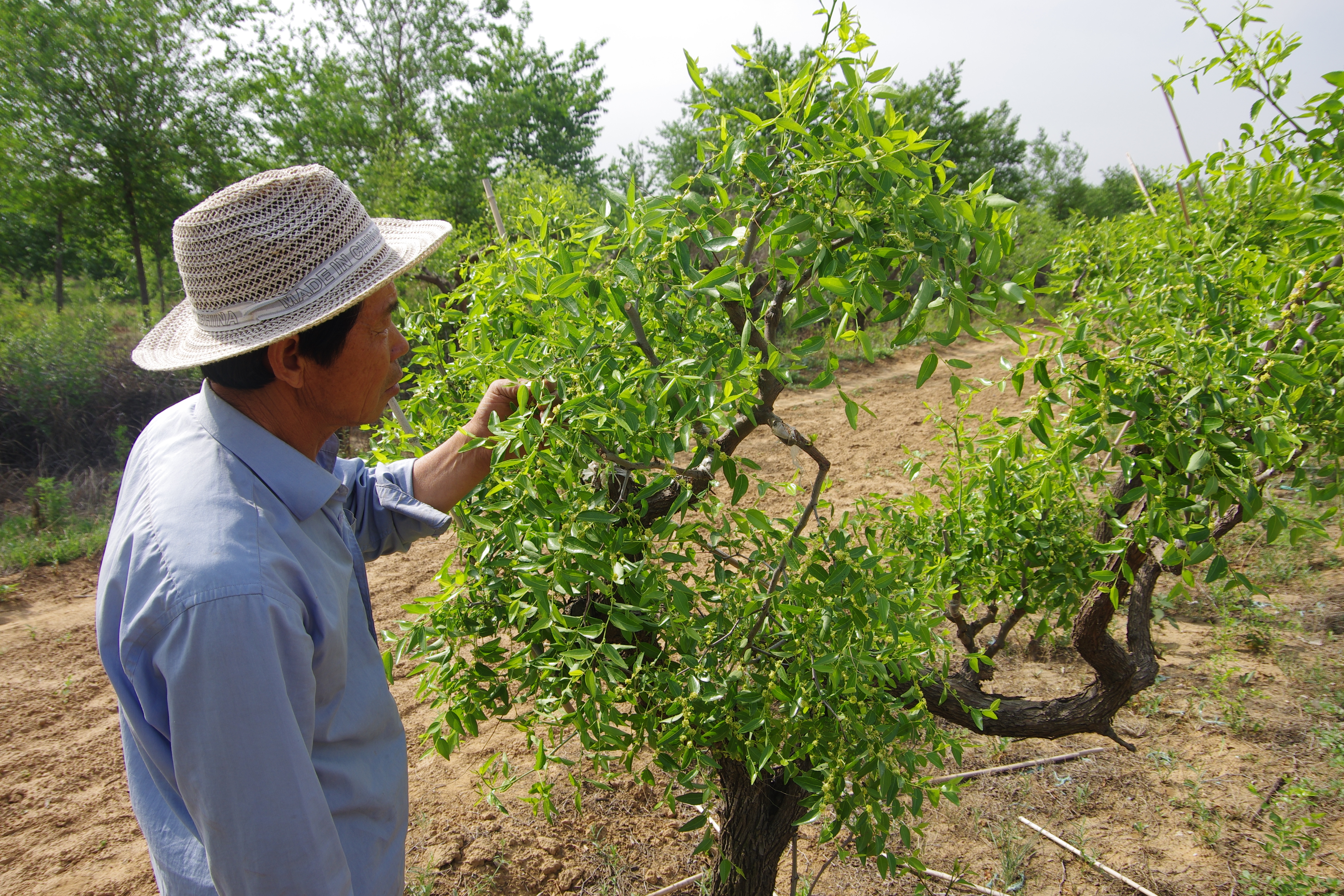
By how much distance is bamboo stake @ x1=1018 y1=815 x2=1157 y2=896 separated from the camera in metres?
2.73

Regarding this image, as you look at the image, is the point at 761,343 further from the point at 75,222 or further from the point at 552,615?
the point at 75,222

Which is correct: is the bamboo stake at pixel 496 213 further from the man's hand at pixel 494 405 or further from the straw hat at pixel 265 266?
the straw hat at pixel 265 266

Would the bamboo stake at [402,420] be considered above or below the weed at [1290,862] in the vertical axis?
above

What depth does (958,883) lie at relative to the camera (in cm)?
275

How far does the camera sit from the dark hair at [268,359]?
1241 millimetres

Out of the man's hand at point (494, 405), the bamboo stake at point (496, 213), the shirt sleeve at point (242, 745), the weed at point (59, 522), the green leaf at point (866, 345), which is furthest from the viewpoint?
the weed at point (59, 522)

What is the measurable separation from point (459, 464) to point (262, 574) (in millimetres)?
774

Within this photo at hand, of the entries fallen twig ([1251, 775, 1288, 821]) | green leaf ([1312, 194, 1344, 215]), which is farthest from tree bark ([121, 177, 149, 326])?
fallen twig ([1251, 775, 1288, 821])

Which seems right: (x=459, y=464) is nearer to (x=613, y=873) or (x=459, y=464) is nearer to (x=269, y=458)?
(x=269, y=458)

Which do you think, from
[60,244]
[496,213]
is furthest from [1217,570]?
[60,244]

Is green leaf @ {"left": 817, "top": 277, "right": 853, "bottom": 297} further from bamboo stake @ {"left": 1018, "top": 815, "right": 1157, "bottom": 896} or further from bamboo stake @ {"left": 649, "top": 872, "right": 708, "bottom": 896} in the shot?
bamboo stake @ {"left": 1018, "top": 815, "right": 1157, "bottom": 896}

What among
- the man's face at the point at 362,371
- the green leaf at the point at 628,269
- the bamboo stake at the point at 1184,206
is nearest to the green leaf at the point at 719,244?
the green leaf at the point at 628,269

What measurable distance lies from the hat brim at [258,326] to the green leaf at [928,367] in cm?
93

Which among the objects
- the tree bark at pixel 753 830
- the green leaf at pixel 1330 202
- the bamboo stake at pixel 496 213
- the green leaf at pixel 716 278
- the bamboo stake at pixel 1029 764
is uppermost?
the bamboo stake at pixel 496 213
